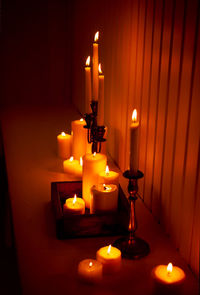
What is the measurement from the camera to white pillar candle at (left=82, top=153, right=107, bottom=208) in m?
1.14

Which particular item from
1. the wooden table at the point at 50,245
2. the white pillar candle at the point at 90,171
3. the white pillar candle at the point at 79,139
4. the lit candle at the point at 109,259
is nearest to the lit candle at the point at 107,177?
the white pillar candle at the point at 90,171

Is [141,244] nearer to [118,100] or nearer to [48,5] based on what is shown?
[118,100]

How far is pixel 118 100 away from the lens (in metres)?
1.47

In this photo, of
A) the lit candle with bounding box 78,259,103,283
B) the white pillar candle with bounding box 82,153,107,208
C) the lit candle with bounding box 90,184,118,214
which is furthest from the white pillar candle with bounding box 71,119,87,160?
the lit candle with bounding box 78,259,103,283

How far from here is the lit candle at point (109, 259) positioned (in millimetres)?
878

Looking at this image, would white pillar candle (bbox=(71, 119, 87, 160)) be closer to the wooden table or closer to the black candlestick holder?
the wooden table

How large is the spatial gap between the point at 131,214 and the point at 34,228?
28 centimetres

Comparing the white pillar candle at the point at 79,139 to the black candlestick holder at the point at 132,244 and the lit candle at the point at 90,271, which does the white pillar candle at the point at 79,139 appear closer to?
the black candlestick holder at the point at 132,244

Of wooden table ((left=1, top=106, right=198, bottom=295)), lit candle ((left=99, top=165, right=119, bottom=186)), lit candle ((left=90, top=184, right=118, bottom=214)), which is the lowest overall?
wooden table ((left=1, top=106, right=198, bottom=295))

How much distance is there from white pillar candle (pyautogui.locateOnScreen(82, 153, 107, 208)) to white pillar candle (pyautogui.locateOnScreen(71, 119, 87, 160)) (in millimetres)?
314

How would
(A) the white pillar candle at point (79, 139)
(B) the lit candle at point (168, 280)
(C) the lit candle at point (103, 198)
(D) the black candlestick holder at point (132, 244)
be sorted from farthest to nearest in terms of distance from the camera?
1. (A) the white pillar candle at point (79, 139)
2. (C) the lit candle at point (103, 198)
3. (D) the black candlestick holder at point (132, 244)
4. (B) the lit candle at point (168, 280)

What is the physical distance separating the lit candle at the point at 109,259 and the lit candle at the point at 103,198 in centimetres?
17

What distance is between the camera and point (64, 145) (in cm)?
153

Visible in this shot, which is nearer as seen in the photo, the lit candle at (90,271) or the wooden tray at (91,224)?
the lit candle at (90,271)
